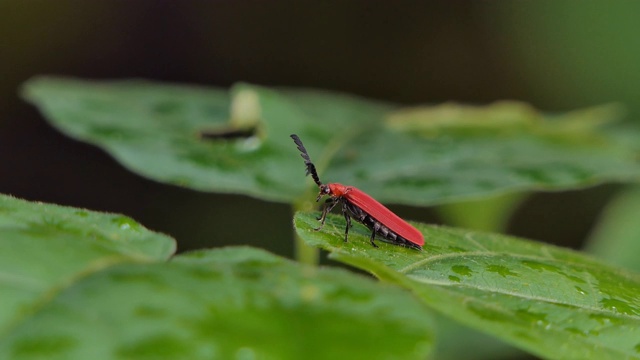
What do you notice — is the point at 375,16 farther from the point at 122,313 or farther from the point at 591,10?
the point at 122,313

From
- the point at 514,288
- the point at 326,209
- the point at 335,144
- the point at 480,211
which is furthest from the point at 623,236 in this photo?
the point at 514,288

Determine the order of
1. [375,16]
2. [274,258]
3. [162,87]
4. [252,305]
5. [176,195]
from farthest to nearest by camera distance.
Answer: [375,16] → [176,195] → [162,87] → [274,258] → [252,305]

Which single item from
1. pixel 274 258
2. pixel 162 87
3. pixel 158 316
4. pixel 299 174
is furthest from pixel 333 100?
pixel 158 316

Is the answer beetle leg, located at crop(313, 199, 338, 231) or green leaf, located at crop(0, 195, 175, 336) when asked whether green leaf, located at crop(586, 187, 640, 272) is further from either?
green leaf, located at crop(0, 195, 175, 336)

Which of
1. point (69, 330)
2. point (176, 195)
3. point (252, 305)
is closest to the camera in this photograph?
point (69, 330)

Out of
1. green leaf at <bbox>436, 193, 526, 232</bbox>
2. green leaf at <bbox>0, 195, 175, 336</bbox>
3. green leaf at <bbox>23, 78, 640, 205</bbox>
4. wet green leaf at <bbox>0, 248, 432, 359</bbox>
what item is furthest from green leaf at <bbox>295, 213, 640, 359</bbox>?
green leaf at <bbox>436, 193, 526, 232</bbox>

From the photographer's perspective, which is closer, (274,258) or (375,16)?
(274,258)
